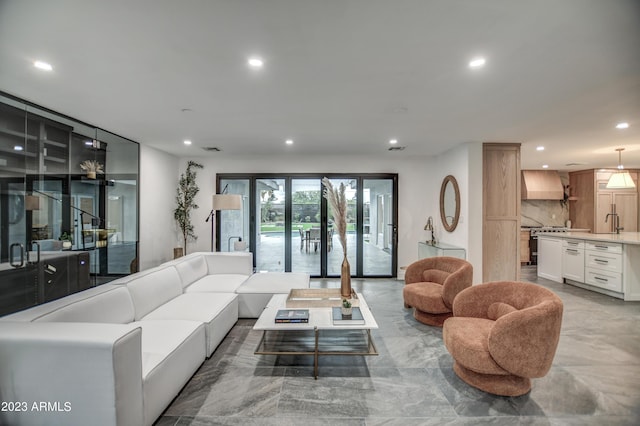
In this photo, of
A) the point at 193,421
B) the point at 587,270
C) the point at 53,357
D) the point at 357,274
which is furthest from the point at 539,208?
the point at 53,357

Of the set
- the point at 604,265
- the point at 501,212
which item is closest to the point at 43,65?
the point at 501,212

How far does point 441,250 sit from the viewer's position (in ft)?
16.1

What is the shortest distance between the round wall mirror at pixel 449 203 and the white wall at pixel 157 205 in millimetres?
5433

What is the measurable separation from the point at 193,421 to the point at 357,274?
4440 millimetres

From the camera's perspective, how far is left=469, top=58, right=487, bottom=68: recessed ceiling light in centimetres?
219

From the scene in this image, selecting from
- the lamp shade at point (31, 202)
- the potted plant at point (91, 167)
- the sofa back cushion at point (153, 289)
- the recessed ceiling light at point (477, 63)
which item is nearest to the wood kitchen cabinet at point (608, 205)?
the recessed ceiling light at point (477, 63)

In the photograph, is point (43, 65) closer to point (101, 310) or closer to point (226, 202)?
point (101, 310)

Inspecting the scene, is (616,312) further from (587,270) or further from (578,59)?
(578,59)

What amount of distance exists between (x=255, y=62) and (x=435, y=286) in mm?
3316

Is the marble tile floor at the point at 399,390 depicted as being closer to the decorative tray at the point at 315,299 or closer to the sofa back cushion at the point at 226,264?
the decorative tray at the point at 315,299

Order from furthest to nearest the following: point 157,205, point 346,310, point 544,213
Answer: point 544,213 → point 157,205 → point 346,310

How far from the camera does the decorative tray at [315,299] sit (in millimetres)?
3008

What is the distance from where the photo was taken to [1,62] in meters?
2.28

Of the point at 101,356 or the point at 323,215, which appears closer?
the point at 101,356
